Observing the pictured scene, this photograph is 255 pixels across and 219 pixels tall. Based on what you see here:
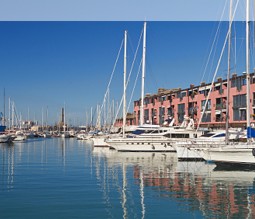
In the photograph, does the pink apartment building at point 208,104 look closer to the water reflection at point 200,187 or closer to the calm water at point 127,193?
the water reflection at point 200,187

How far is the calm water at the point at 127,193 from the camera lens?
47.3 feet

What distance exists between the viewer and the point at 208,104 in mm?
71688

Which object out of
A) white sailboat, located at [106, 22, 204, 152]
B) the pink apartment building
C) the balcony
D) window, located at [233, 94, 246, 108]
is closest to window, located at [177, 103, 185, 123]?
the pink apartment building

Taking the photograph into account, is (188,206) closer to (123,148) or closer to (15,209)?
(15,209)

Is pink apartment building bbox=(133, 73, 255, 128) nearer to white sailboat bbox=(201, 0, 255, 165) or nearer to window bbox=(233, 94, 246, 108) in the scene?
window bbox=(233, 94, 246, 108)

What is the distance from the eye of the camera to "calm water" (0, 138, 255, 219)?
14.4 meters

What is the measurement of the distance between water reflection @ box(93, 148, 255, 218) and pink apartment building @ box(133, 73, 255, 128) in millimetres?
24850

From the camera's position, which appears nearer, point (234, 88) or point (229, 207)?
point (229, 207)

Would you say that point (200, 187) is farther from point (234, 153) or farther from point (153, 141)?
point (153, 141)

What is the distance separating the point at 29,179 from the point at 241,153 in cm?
1363

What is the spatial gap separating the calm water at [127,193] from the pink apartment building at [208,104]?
92.1ft

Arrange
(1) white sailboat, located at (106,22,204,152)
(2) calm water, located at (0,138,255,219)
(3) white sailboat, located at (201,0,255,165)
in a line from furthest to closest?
(1) white sailboat, located at (106,22,204,152)
(3) white sailboat, located at (201,0,255,165)
(2) calm water, located at (0,138,255,219)
